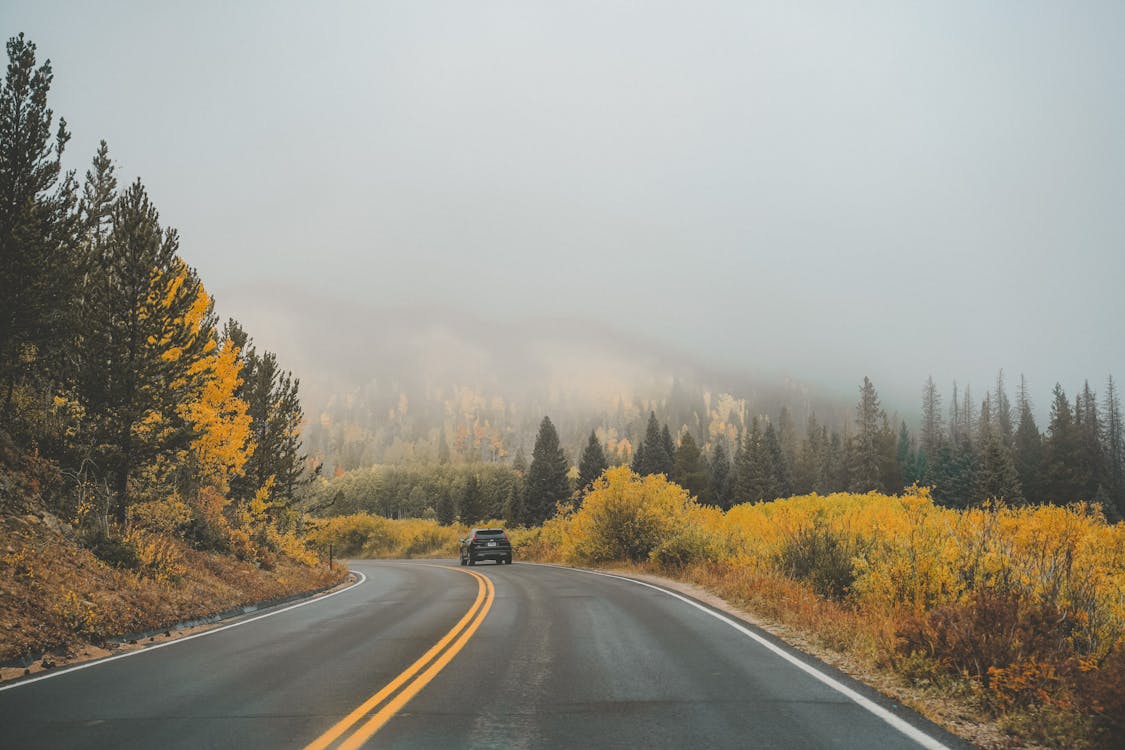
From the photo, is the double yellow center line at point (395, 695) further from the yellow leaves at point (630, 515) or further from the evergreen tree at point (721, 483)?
the evergreen tree at point (721, 483)

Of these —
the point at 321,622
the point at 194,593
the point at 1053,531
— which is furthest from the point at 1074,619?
the point at 194,593

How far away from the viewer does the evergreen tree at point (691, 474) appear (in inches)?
3755

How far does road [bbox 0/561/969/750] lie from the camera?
520cm

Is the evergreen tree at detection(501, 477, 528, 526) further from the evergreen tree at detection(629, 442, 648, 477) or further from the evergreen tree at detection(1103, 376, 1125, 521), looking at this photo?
the evergreen tree at detection(1103, 376, 1125, 521)

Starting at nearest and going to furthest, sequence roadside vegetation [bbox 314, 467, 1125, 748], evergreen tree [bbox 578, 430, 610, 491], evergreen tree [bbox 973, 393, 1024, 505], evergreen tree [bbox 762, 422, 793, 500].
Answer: roadside vegetation [bbox 314, 467, 1125, 748], evergreen tree [bbox 973, 393, 1024, 505], evergreen tree [bbox 762, 422, 793, 500], evergreen tree [bbox 578, 430, 610, 491]

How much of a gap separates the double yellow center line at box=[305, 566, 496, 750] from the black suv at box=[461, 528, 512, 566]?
88.4ft

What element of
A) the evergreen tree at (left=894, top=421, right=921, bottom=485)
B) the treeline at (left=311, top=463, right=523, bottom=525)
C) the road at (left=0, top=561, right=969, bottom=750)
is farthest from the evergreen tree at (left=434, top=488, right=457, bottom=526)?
the road at (left=0, top=561, right=969, bottom=750)

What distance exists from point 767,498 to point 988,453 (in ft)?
105

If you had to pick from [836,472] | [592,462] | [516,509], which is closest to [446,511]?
[516,509]

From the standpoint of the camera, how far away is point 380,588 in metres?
22.0

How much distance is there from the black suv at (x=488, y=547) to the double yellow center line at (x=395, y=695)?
26953 millimetres

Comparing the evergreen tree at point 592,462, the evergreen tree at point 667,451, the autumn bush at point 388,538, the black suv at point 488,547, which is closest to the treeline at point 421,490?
the evergreen tree at point 592,462

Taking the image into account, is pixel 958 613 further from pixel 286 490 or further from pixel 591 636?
pixel 286 490

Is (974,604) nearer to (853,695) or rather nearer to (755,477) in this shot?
(853,695)
